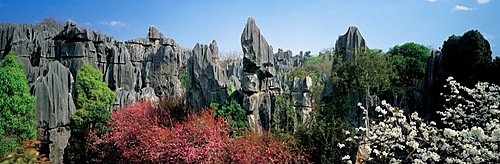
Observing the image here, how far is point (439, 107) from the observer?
38.8 ft

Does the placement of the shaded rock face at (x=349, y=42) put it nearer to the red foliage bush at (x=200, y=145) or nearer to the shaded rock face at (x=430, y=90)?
the red foliage bush at (x=200, y=145)

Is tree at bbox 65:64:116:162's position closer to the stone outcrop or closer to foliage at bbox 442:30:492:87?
the stone outcrop

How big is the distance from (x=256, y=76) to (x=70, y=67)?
60.5 ft

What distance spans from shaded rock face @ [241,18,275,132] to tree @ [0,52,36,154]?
25.1ft

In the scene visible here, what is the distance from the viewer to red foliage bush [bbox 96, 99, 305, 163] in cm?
884

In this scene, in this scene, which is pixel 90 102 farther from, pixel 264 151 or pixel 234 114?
pixel 264 151

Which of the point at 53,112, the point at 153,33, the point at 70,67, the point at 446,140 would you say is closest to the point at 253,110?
the point at 446,140

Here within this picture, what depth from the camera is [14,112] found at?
11781 millimetres

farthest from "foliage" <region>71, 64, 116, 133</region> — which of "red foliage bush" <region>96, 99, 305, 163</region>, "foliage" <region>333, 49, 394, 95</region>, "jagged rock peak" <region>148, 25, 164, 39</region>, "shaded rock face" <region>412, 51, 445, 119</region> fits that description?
"jagged rock peak" <region>148, 25, 164, 39</region>

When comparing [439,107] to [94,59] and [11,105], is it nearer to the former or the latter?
[11,105]

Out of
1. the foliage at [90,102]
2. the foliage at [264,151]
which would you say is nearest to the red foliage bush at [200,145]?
the foliage at [264,151]

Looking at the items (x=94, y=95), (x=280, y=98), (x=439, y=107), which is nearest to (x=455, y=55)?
(x=439, y=107)

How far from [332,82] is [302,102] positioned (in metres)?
1.75

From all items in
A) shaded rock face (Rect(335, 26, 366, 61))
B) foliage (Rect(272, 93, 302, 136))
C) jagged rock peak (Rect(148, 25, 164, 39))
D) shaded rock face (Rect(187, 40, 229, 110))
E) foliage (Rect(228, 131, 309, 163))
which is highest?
jagged rock peak (Rect(148, 25, 164, 39))
